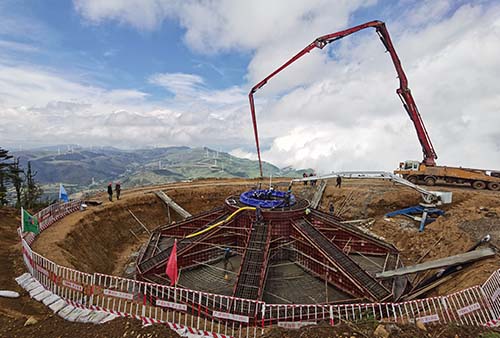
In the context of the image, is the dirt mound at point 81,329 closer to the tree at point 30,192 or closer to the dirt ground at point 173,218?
the dirt ground at point 173,218

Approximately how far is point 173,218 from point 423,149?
1080 inches

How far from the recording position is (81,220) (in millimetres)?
19562

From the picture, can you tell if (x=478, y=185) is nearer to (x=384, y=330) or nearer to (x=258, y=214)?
(x=258, y=214)

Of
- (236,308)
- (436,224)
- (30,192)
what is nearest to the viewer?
(236,308)

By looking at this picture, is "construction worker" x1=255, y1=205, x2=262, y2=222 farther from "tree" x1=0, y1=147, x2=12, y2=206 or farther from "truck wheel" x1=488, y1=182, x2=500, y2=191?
"tree" x1=0, y1=147, x2=12, y2=206

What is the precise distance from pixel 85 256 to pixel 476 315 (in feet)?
64.3

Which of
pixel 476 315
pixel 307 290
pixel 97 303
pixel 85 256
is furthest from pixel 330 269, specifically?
pixel 85 256

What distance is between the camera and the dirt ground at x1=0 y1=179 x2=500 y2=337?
24.4 ft

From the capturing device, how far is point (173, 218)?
1077 inches

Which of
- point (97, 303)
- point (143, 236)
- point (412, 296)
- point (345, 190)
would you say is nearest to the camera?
point (97, 303)

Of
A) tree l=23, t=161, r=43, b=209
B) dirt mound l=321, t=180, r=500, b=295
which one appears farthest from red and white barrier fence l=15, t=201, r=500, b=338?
tree l=23, t=161, r=43, b=209

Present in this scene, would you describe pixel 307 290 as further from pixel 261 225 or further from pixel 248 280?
pixel 261 225

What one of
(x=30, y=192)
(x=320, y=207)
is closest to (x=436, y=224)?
(x=320, y=207)

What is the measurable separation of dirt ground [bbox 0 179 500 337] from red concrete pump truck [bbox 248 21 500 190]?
1.85 metres
